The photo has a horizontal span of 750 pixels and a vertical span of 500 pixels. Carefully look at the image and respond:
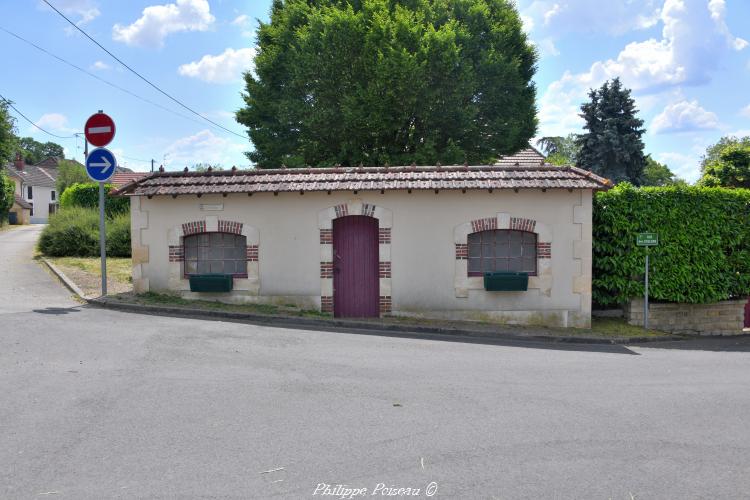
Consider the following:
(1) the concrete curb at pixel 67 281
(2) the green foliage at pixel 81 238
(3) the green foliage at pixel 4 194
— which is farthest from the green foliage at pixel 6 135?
(1) the concrete curb at pixel 67 281

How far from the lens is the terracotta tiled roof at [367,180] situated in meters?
11.2

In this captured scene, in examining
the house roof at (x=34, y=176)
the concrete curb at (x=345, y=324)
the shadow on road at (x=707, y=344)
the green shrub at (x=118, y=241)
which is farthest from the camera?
the house roof at (x=34, y=176)

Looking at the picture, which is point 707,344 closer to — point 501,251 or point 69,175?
point 501,251

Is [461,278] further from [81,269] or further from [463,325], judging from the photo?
[81,269]

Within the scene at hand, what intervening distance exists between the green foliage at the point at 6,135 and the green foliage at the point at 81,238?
14754mm

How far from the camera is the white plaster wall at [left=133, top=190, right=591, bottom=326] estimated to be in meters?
11.5

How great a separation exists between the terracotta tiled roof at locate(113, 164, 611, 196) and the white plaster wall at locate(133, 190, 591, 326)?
261 mm

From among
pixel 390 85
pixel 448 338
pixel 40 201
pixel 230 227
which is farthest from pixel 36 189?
pixel 448 338

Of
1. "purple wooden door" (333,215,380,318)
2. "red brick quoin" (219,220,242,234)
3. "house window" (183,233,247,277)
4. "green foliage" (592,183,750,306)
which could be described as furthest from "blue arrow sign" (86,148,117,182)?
"green foliage" (592,183,750,306)

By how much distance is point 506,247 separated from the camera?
1176 centimetres

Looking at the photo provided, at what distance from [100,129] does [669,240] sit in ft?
38.0

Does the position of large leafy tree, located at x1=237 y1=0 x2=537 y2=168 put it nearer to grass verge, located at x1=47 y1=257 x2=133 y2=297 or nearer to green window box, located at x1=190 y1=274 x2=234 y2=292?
grass verge, located at x1=47 y1=257 x2=133 y2=297

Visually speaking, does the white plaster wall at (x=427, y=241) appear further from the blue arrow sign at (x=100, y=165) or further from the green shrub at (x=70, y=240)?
the green shrub at (x=70, y=240)

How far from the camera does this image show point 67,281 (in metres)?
12.9
